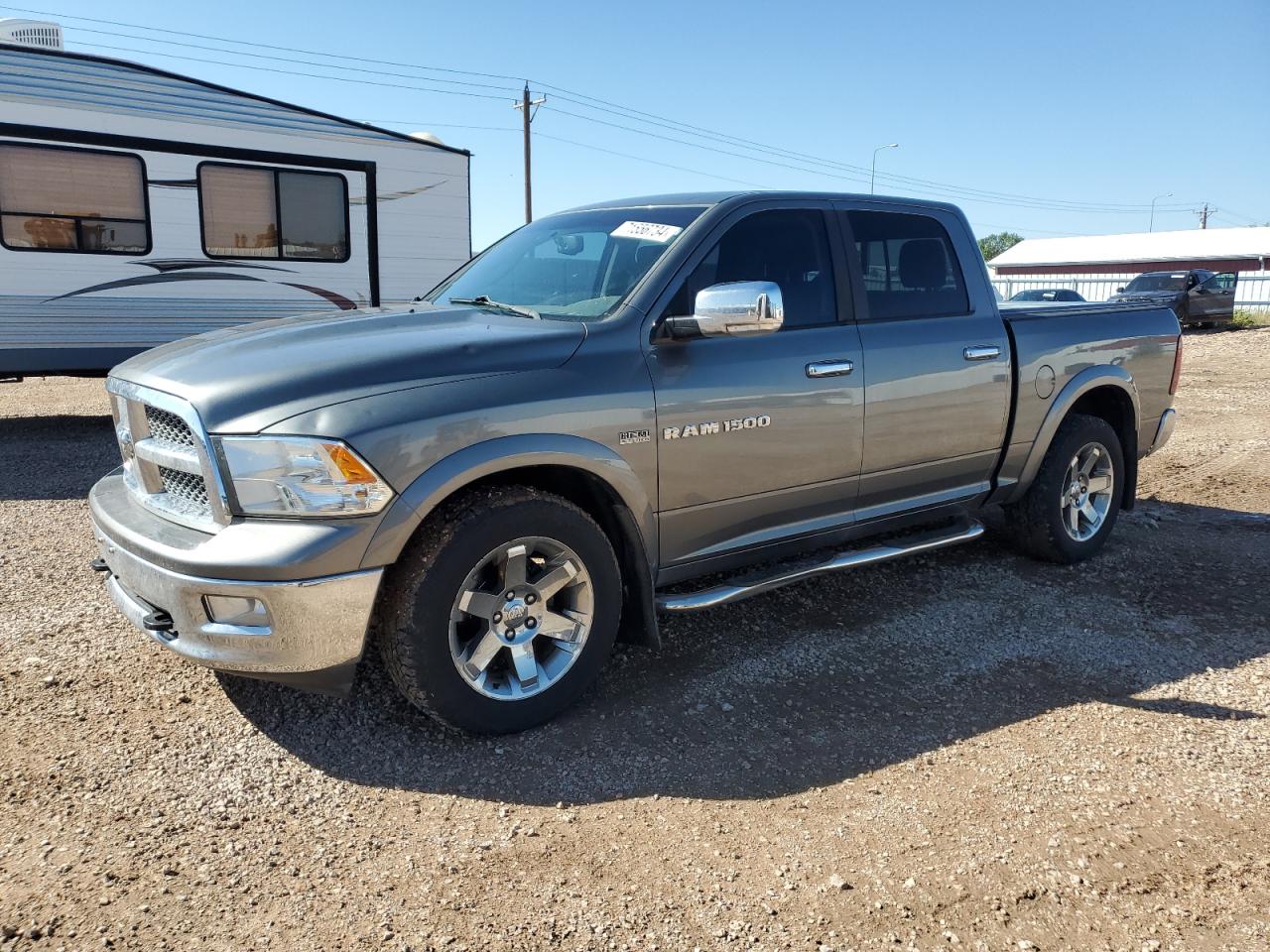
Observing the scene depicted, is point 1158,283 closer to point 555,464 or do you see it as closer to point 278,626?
point 555,464

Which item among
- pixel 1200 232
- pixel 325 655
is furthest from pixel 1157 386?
pixel 1200 232

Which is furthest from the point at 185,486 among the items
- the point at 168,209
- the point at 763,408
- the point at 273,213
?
the point at 273,213

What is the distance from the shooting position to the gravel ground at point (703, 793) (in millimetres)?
2518

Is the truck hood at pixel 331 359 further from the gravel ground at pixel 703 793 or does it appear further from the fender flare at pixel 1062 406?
the fender flare at pixel 1062 406

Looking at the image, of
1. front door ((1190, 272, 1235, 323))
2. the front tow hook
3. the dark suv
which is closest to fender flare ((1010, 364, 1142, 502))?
the front tow hook

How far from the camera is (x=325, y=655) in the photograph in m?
3.02

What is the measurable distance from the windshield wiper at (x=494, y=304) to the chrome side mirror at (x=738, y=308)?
73 centimetres

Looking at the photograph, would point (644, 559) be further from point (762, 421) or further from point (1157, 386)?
point (1157, 386)

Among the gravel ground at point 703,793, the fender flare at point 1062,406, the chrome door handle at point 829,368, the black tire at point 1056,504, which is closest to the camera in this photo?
the gravel ground at point 703,793

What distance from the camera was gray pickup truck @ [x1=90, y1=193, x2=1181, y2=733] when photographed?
9.75ft

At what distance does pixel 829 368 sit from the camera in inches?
163

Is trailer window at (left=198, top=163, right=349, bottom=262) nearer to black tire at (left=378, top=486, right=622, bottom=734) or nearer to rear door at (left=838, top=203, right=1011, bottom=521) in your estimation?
rear door at (left=838, top=203, right=1011, bottom=521)

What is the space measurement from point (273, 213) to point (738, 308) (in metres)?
8.23

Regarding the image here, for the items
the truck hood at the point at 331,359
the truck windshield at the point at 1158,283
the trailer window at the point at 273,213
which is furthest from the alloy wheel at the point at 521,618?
the truck windshield at the point at 1158,283
